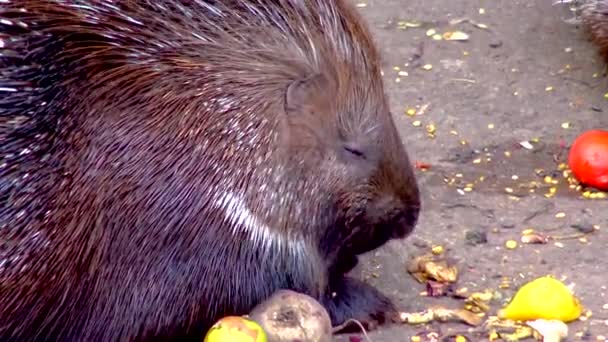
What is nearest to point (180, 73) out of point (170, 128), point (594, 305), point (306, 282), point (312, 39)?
point (170, 128)

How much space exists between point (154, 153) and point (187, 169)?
8cm

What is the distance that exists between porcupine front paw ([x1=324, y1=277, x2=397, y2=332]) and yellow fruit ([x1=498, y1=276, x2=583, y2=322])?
0.30 m

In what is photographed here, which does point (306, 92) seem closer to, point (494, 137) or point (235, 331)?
point (235, 331)

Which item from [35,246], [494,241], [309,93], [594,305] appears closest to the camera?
[35,246]

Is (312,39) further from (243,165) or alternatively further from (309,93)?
(243,165)

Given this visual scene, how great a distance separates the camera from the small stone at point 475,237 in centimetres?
360

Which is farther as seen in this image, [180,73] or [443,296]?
[443,296]

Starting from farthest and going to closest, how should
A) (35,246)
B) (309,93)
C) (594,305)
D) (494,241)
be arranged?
1. (494,241)
2. (594,305)
3. (309,93)
4. (35,246)

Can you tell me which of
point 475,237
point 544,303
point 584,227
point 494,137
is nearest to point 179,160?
point 544,303

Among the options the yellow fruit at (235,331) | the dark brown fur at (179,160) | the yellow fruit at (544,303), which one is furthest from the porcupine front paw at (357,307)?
the yellow fruit at (235,331)

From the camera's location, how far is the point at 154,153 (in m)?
2.89

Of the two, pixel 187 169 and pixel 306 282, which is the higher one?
pixel 187 169

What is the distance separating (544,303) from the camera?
3.15m

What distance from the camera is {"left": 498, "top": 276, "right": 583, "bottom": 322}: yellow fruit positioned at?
314cm
